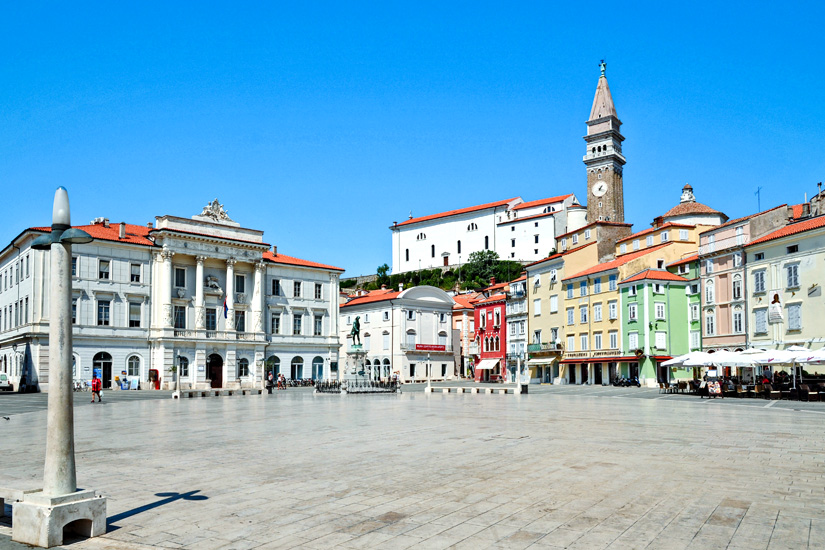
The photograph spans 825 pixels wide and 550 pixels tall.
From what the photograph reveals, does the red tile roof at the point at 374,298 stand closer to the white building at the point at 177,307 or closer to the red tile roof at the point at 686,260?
the white building at the point at 177,307

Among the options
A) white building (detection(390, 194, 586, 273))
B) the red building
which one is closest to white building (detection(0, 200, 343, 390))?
the red building

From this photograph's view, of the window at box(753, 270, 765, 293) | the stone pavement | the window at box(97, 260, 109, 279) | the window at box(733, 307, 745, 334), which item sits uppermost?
the window at box(97, 260, 109, 279)

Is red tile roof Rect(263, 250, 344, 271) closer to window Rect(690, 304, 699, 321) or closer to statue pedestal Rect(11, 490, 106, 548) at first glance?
window Rect(690, 304, 699, 321)

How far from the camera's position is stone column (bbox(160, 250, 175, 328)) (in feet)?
204

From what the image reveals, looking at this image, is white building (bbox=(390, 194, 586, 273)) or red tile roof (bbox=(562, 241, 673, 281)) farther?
white building (bbox=(390, 194, 586, 273))

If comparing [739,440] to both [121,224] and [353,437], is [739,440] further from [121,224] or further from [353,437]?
[121,224]

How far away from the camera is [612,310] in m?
64.8

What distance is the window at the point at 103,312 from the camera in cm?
5928

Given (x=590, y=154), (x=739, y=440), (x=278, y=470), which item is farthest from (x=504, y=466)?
(x=590, y=154)

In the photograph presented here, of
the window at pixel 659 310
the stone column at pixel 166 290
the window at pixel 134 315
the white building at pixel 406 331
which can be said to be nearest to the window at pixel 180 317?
the stone column at pixel 166 290

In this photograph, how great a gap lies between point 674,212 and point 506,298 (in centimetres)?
2061

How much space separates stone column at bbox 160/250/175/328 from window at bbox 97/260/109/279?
181 inches

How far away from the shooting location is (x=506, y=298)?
82812 mm

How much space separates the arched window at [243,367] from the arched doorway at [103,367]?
11583mm
